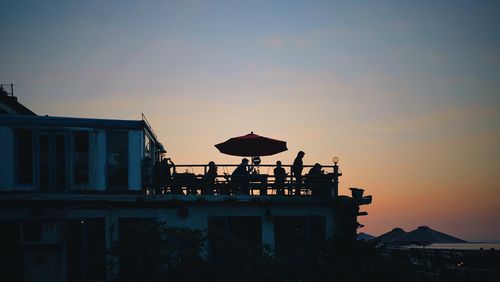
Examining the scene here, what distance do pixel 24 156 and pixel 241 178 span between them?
8.06m

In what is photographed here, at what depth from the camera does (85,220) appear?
58.3 feet

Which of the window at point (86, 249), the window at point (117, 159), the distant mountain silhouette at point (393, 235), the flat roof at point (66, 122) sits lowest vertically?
the distant mountain silhouette at point (393, 235)

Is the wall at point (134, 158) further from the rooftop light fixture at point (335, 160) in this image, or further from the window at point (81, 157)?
the rooftop light fixture at point (335, 160)

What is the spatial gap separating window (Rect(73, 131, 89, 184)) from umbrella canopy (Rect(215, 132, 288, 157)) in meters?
5.55

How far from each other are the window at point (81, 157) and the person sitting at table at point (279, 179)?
7.12m

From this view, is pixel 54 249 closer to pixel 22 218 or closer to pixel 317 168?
pixel 22 218

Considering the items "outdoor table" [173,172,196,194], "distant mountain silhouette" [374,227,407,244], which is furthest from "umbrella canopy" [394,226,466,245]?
"outdoor table" [173,172,196,194]

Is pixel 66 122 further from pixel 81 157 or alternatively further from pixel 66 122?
pixel 81 157

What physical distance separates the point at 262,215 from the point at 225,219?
144cm

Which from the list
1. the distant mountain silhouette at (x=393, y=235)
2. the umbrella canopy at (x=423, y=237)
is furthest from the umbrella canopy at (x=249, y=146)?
the distant mountain silhouette at (x=393, y=235)

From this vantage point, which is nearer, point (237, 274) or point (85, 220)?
point (237, 274)

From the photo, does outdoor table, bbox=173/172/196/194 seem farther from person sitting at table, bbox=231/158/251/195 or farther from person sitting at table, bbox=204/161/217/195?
person sitting at table, bbox=231/158/251/195

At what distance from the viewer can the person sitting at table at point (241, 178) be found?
18797 millimetres

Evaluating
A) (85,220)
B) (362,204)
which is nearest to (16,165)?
(85,220)
